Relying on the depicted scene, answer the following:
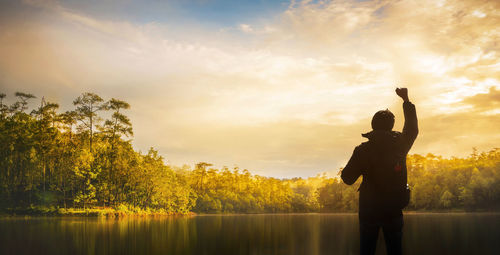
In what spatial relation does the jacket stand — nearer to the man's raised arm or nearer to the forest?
the man's raised arm

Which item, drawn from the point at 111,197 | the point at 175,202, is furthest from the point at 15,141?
the point at 175,202

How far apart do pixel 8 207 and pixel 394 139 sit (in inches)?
1849

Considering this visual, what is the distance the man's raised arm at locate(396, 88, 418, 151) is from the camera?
189 inches

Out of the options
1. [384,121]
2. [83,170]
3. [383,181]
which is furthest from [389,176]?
[83,170]

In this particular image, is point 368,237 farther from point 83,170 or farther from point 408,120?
point 83,170

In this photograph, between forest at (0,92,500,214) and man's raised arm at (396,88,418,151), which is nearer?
man's raised arm at (396,88,418,151)

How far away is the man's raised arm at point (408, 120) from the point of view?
15.8 ft

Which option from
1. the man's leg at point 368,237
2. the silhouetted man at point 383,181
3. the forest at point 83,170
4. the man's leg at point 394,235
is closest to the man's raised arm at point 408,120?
the silhouetted man at point 383,181

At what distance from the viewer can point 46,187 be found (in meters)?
44.3

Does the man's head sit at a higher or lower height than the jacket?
higher

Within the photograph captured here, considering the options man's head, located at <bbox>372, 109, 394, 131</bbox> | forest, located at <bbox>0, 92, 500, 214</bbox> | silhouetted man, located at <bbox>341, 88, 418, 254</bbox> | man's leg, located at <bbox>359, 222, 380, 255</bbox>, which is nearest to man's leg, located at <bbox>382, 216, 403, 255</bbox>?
silhouetted man, located at <bbox>341, 88, 418, 254</bbox>

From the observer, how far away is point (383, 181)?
4.74m

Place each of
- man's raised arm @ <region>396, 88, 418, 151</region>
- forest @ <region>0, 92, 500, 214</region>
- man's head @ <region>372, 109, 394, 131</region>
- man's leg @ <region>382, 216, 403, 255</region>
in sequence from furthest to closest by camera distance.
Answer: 1. forest @ <region>0, 92, 500, 214</region>
2. man's head @ <region>372, 109, 394, 131</region>
3. man's raised arm @ <region>396, 88, 418, 151</region>
4. man's leg @ <region>382, 216, 403, 255</region>

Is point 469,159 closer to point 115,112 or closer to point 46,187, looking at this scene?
point 115,112
